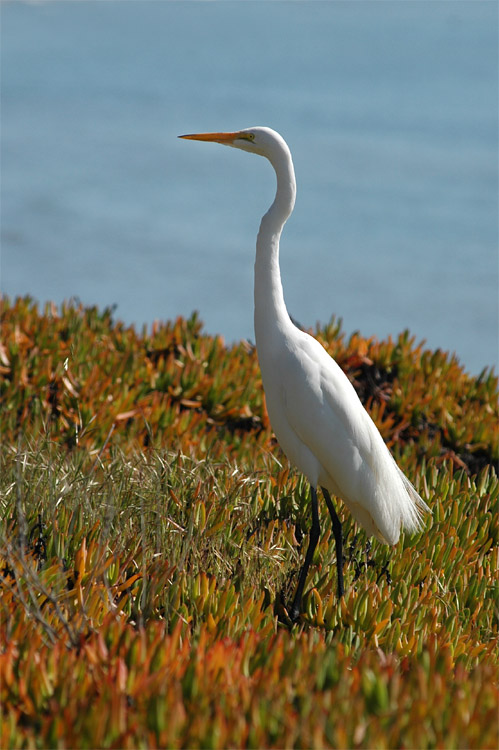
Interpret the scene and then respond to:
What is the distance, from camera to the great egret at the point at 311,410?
406 centimetres

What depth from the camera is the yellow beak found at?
14.4 feet

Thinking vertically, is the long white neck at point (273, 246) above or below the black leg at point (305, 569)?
above

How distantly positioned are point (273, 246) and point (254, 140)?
1.89 ft

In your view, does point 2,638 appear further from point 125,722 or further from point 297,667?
point 297,667

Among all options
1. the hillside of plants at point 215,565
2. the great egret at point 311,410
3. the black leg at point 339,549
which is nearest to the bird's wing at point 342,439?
the great egret at point 311,410

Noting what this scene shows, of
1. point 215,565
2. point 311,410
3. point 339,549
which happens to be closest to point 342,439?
point 311,410

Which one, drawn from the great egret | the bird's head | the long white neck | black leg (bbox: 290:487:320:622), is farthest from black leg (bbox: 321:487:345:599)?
the bird's head

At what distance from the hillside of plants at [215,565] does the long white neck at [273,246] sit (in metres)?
0.99

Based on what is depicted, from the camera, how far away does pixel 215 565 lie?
12.9 ft

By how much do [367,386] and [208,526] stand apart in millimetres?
3907

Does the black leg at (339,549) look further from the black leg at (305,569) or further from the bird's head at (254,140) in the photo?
the bird's head at (254,140)

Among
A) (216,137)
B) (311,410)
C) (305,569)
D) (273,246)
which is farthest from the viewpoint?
(216,137)

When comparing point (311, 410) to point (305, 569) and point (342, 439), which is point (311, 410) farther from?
point (305, 569)

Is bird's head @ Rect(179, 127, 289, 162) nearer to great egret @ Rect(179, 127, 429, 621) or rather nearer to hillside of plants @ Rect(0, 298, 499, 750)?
great egret @ Rect(179, 127, 429, 621)
